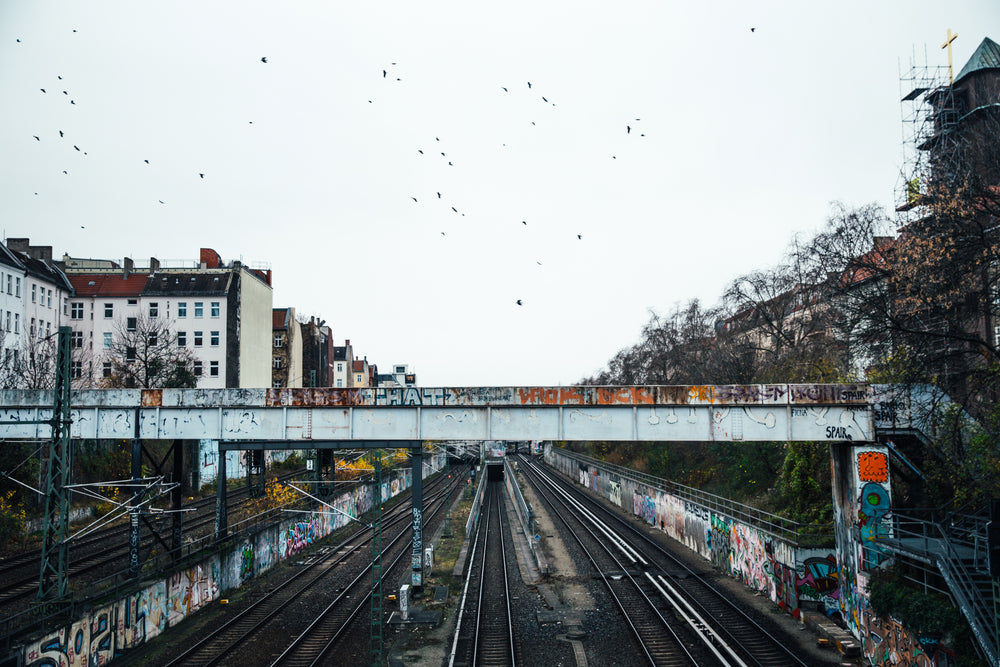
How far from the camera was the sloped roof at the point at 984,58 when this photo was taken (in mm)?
38362

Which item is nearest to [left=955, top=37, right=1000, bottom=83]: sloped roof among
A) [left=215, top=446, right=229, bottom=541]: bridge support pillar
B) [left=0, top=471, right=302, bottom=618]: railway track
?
[left=215, top=446, right=229, bottom=541]: bridge support pillar

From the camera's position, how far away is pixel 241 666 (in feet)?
57.7

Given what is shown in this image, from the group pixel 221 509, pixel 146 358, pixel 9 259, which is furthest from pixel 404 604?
pixel 9 259

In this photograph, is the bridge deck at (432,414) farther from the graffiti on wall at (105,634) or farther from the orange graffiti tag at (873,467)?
the graffiti on wall at (105,634)

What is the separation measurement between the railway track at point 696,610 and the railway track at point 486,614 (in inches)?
170

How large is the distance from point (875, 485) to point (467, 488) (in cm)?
4894

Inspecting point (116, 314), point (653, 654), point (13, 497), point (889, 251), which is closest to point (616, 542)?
point (653, 654)

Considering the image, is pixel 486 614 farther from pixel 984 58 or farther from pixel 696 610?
pixel 984 58

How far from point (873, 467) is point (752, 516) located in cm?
904

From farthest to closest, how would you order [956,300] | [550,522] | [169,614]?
[550,522], [169,614], [956,300]

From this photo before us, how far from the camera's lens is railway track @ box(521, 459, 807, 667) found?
1742 centimetres

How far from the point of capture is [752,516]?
27188 millimetres

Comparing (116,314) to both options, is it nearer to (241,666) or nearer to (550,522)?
(550,522)

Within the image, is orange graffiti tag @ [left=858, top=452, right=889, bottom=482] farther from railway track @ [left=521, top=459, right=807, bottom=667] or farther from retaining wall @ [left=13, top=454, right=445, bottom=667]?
retaining wall @ [left=13, top=454, right=445, bottom=667]
